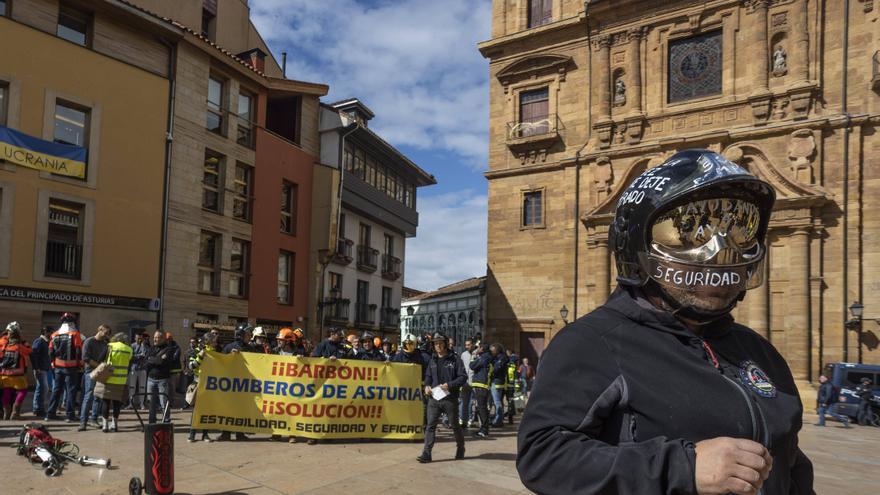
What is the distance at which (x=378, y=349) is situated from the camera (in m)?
13.3

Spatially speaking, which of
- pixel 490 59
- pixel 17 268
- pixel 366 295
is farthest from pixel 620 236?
pixel 366 295

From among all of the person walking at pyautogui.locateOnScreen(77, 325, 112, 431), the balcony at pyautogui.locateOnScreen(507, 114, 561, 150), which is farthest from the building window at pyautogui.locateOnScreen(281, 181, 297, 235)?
the person walking at pyautogui.locateOnScreen(77, 325, 112, 431)

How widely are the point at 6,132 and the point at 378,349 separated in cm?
1217

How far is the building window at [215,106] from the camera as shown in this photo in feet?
77.2

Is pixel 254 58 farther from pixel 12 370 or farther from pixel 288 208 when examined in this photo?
pixel 12 370

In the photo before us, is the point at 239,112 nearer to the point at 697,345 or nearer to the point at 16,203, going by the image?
the point at 16,203

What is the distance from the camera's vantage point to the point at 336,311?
30.2m

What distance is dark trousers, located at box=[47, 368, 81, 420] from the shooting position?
1219cm

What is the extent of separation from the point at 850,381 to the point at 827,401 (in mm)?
1705

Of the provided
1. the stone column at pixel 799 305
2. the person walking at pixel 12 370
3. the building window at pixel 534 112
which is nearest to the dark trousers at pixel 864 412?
the stone column at pixel 799 305

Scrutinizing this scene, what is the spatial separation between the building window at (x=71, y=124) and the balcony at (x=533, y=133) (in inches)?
661

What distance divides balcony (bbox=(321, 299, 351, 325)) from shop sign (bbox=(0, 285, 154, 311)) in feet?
31.6

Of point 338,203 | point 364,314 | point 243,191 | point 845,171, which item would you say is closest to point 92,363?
point 243,191

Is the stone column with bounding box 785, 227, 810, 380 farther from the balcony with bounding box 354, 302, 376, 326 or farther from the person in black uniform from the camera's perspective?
the balcony with bounding box 354, 302, 376, 326
